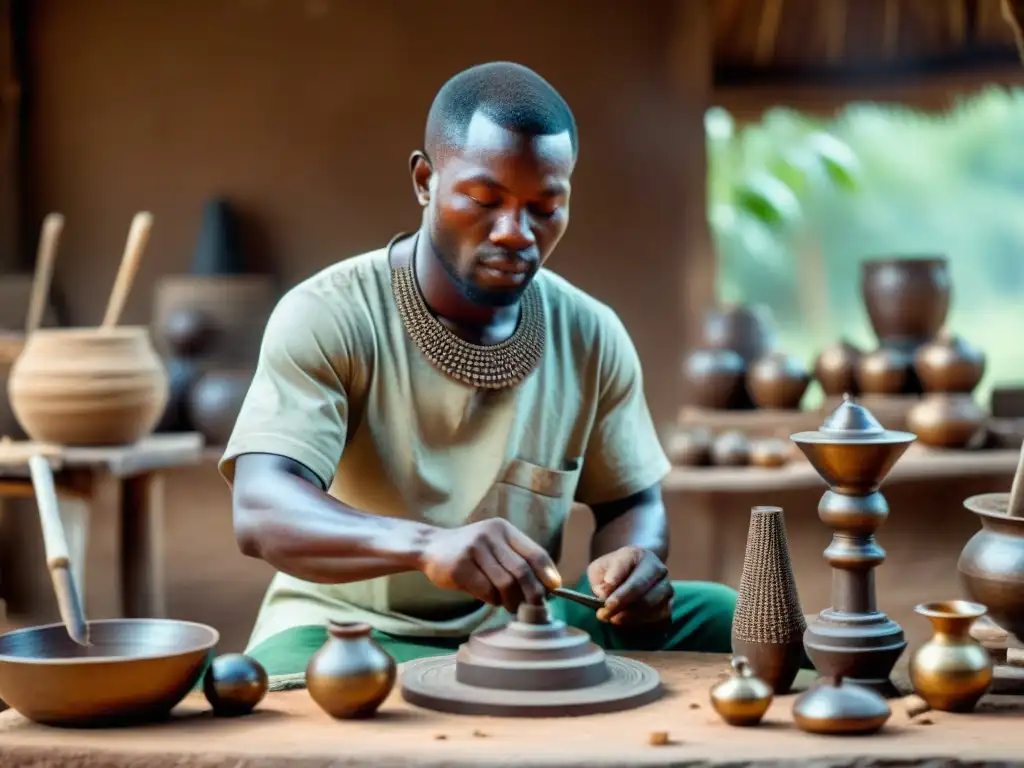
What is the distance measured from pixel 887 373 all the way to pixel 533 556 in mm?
3752

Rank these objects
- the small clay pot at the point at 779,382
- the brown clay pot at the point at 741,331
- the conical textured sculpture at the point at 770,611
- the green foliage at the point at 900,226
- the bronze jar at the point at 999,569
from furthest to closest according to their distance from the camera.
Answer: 1. the green foliage at the point at 900,226
2. the brown clay pot at the point at 741,331
3. the small clay pot at the point at 779,382
4. the bronze jar at the point at 999,569
5. the conical textured sculpture at the point at 770,611

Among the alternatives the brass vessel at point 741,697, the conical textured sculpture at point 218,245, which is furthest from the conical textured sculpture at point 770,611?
the conical textured sculpture at point 218,245

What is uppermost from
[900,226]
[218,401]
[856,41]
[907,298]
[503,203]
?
[856,41]

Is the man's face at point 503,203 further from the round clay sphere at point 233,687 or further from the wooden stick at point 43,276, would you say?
the wooden stick at point 43,276

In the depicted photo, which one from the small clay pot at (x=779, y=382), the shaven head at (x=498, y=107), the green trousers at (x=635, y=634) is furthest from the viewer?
the small clay pot at (x=779, y=382)

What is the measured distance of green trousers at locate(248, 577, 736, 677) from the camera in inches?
115

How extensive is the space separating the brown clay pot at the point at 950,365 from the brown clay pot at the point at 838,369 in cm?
28

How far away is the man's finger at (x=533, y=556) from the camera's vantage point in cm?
246

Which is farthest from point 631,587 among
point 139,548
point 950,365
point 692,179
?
point 692,179

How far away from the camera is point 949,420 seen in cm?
567

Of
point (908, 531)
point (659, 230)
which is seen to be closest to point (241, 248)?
point (659, 230)

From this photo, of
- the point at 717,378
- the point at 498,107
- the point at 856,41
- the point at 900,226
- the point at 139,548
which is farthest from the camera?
the point at 900,226

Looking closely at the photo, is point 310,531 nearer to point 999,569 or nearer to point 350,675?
point 350,675

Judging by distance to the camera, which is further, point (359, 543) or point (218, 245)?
point (218, 245)
